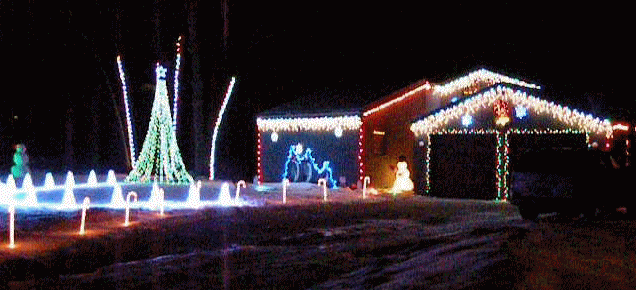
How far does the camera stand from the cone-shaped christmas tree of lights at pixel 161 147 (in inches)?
1185

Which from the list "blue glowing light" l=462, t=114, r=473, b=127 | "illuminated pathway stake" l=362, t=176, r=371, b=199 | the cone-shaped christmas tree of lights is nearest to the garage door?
"blue glowing light" l=462, t=114, r=473, b=127

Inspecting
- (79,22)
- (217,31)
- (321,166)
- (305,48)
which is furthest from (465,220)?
(305,48)

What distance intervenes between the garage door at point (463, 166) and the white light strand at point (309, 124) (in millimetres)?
3196

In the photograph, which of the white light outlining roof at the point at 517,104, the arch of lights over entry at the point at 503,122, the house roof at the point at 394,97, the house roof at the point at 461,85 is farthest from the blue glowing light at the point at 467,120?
the house roof at the point at 461,85

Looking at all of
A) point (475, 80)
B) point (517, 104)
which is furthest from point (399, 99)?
point (517, 104)

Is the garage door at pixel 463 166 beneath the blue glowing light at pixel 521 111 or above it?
beneath

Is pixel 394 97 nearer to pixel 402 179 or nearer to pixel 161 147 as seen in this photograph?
pixel 402 179

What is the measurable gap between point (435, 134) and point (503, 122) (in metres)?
A: 2.65

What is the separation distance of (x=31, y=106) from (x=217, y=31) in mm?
18310

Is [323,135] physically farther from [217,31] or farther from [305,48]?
[305,48]

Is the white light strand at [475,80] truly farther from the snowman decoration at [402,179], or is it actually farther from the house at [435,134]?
the snowman decoration at [402,179]

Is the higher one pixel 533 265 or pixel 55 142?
pixel 55 142

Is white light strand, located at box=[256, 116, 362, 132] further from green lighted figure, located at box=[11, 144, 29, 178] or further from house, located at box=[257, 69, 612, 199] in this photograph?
green lighted figure, located at box=[11, 144, 29, 178]

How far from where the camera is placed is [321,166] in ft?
107
